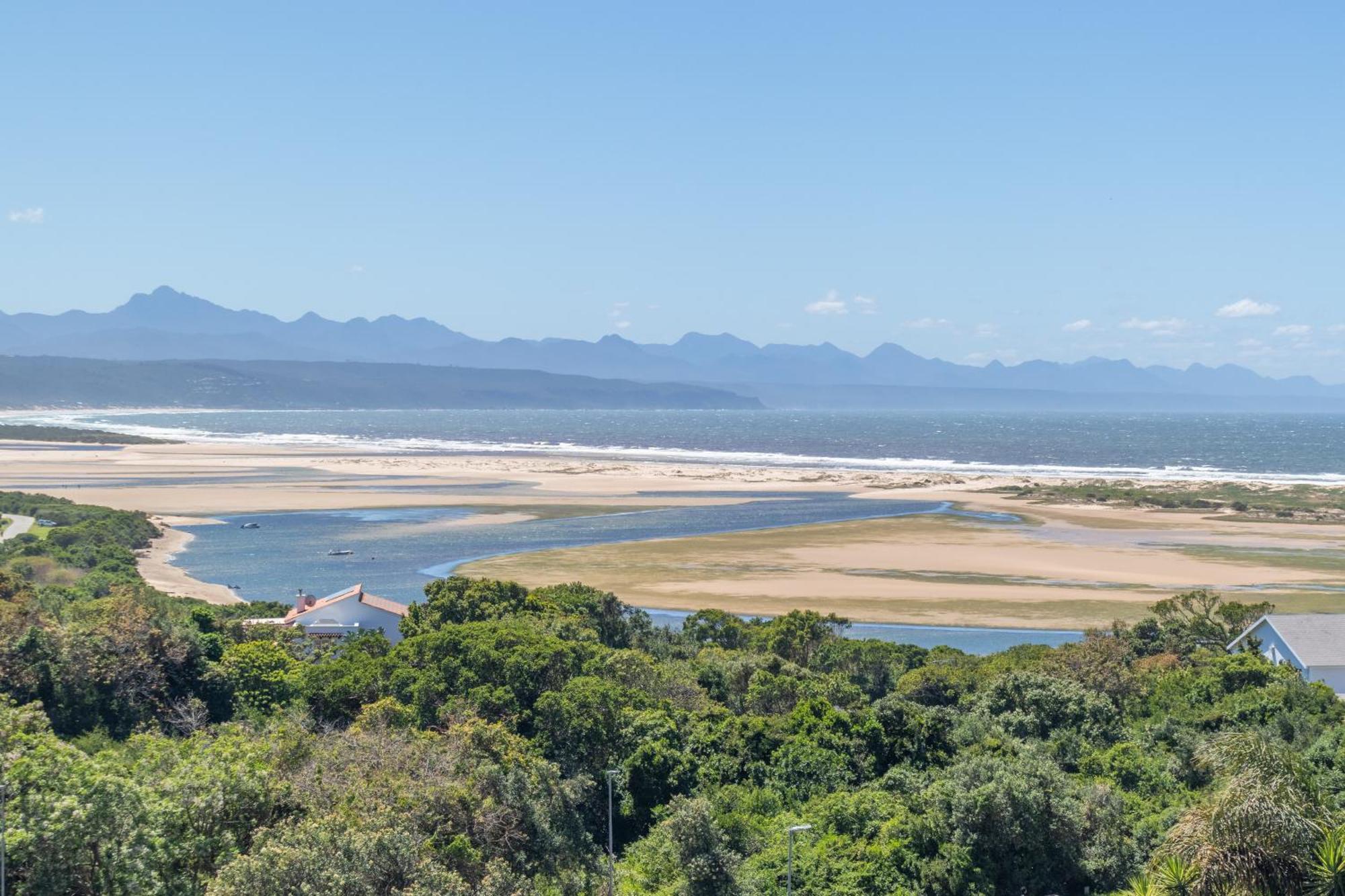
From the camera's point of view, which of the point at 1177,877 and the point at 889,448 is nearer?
the point at 1177,877

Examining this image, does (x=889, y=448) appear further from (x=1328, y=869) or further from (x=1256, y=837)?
(x=1328, y=869)

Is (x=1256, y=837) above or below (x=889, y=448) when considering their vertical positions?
above

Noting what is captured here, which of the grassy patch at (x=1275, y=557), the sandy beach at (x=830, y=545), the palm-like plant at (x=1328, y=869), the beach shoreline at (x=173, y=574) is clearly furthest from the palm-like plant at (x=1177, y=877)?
the grassy patch at (x=1275, y=557)

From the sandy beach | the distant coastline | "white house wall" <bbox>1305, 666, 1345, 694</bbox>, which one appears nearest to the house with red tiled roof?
the sandy beach

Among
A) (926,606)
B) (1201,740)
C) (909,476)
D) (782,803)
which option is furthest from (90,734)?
(909,476)

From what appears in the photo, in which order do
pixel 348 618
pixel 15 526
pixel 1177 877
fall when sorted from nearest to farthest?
pixel 1177 877, pixel 348 618, pixel 15 526

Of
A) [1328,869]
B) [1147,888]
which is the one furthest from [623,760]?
[1328,869]

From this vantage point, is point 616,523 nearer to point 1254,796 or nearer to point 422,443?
point 1254,796

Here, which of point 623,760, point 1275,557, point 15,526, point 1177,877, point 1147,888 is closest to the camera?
point 1177,877
